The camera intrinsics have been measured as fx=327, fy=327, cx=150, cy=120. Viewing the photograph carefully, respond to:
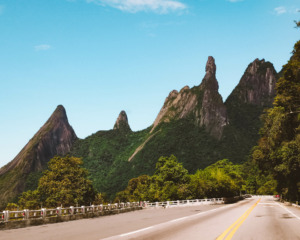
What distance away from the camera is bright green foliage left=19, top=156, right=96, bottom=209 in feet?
200

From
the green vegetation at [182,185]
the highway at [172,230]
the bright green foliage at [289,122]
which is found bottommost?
the highway at [172,230]

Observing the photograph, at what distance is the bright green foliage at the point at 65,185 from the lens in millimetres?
61031

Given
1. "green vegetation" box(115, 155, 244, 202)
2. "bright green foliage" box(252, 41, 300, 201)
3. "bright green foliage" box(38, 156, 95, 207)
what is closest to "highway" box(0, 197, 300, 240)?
"bright green foliage" box(252, 41, 300, 201)

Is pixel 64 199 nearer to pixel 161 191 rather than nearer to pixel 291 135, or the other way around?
pixel 161 191

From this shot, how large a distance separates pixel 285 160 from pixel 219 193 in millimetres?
45318

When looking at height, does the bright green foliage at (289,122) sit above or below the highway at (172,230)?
above

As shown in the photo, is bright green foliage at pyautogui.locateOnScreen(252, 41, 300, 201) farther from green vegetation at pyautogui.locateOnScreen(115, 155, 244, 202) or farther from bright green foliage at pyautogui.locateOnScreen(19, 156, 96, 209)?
bright green foliage at pyautogui.locateOnScreen(19, 156, 96, 209)

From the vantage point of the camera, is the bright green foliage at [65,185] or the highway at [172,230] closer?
the highway at [172,230]

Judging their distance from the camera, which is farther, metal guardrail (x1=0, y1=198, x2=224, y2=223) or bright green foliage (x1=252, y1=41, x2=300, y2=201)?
bright green foliage (x1=252, y1=41, x2=300, y2=201)

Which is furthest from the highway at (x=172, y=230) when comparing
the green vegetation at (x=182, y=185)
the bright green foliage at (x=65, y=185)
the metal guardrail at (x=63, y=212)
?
the green vegetation at (x=182, y=185)

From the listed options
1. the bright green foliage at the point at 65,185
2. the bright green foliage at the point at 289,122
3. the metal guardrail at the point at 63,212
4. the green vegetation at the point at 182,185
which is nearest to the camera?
the metal guardrail at the point at 63,212

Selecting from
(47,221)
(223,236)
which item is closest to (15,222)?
(47,221)

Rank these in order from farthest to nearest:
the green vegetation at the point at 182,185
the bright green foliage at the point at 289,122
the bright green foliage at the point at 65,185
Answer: the green vegetation at the point at 182,185, the bright green foliage at the point at 65,185, the bright green foliage at the point at 289,122

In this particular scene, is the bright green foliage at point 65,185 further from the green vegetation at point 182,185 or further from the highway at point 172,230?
the highway at point 172,230
